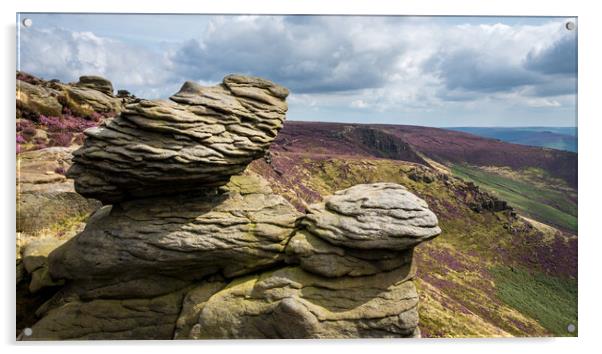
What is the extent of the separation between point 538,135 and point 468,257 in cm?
880

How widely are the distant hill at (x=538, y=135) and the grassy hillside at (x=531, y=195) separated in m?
1.73

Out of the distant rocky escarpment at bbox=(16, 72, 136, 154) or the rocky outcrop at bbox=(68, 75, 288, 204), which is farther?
the distant rocky escarpment at bbox=(16, 72, 136, 154)

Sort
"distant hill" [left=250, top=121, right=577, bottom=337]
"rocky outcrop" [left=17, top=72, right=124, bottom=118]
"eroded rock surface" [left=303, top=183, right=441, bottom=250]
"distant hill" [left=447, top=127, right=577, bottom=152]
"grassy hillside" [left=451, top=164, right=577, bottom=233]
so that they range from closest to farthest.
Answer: "eroded rock surface" [left=303, top=183, right=441, bottom=250], "distant hill" [left=447, top=127, right=577, bottom=152], "grassy hillside" [left=451, top=164, right=577, bottom=233], "distant hill" [left=250, top=121, right=577, bottom=337], "rocky outcrop" [left=17, top=72, right=124, bottom=118]

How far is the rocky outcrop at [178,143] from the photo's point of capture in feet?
32.6

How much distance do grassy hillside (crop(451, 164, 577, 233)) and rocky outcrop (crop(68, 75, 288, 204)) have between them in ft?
37.6

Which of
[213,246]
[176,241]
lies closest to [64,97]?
[176,241]

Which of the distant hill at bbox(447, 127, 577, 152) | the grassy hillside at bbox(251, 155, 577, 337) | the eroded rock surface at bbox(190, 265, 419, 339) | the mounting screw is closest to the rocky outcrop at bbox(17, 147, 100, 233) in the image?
the eroded rock surface at bbox(190, 265, 419, 339)

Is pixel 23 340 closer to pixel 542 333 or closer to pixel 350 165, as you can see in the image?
pixel 542 333

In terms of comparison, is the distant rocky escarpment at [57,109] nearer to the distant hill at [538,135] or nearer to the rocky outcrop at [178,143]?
the rocky outcrop at [178,143]

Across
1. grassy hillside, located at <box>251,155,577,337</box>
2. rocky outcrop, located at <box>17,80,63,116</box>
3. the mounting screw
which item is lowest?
grassy hillside, located at <box>251,155,577,337</box>

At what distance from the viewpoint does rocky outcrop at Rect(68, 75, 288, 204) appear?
9930mm

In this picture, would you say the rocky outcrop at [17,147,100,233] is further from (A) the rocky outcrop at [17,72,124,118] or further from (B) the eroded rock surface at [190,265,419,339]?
(B) the eroded rock surface at [190,265,419,339]
